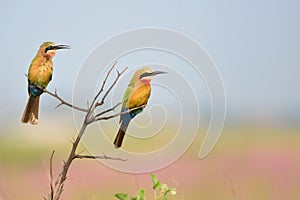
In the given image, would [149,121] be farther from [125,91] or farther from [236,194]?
[236,194]

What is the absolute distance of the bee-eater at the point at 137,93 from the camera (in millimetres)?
779

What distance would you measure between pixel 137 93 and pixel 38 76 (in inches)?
5.9

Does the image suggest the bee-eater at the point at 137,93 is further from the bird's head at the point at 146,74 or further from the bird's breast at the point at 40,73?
the bird's breast at the point at 40,73

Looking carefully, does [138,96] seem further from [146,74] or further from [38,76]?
[38,76]

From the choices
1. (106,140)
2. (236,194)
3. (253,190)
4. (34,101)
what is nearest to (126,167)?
(106,140)

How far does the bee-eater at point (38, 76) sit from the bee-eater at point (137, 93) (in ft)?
0.38

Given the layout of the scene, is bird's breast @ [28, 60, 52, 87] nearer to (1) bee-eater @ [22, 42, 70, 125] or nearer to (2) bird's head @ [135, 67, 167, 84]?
(1) bee-eater @ [22, 42, 70, 125]

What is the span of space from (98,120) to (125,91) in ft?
0.31

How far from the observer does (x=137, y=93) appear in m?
0.78

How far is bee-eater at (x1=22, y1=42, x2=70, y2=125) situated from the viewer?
32.3 inches

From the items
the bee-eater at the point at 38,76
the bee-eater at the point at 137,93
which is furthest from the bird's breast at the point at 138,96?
the bee-eater at the point at 38,76

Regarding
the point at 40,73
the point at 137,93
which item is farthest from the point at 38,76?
the point at 137,93

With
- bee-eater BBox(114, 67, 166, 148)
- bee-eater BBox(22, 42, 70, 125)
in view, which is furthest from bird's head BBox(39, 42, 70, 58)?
bee-eater BBox(114, 67, 166, 148)

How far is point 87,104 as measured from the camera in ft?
2.45
